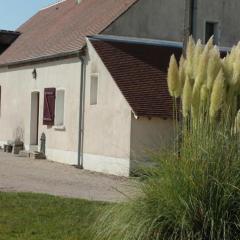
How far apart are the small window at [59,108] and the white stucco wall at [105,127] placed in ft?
6.71

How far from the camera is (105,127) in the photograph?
20344 millimetres

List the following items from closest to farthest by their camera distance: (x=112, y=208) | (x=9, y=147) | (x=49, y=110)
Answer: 1. (x=112, y=208)
2. (x=49, y=110)
3. (x=9, y=147)

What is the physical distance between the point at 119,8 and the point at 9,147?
24.6 feet

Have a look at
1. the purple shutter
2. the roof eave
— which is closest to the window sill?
the purple shutter

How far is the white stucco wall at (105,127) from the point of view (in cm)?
1916

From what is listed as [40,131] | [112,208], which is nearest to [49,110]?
[40,131]

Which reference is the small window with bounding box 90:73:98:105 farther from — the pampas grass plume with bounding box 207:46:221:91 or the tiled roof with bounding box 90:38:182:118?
the pampas grass plume with bounding box 207:46:221:91

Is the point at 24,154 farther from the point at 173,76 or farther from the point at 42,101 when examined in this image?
the point at 173,76

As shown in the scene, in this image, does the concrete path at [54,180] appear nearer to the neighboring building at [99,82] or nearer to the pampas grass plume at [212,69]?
the neighboring building at [99,82]

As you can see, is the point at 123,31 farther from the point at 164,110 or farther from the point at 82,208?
the point at 82,208

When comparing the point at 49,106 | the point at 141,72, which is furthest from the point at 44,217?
the point at 49,106

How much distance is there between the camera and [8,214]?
10.3 meters

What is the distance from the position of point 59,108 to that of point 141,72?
426cm

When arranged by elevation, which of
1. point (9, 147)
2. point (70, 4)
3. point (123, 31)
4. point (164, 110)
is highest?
point (70, 4)
